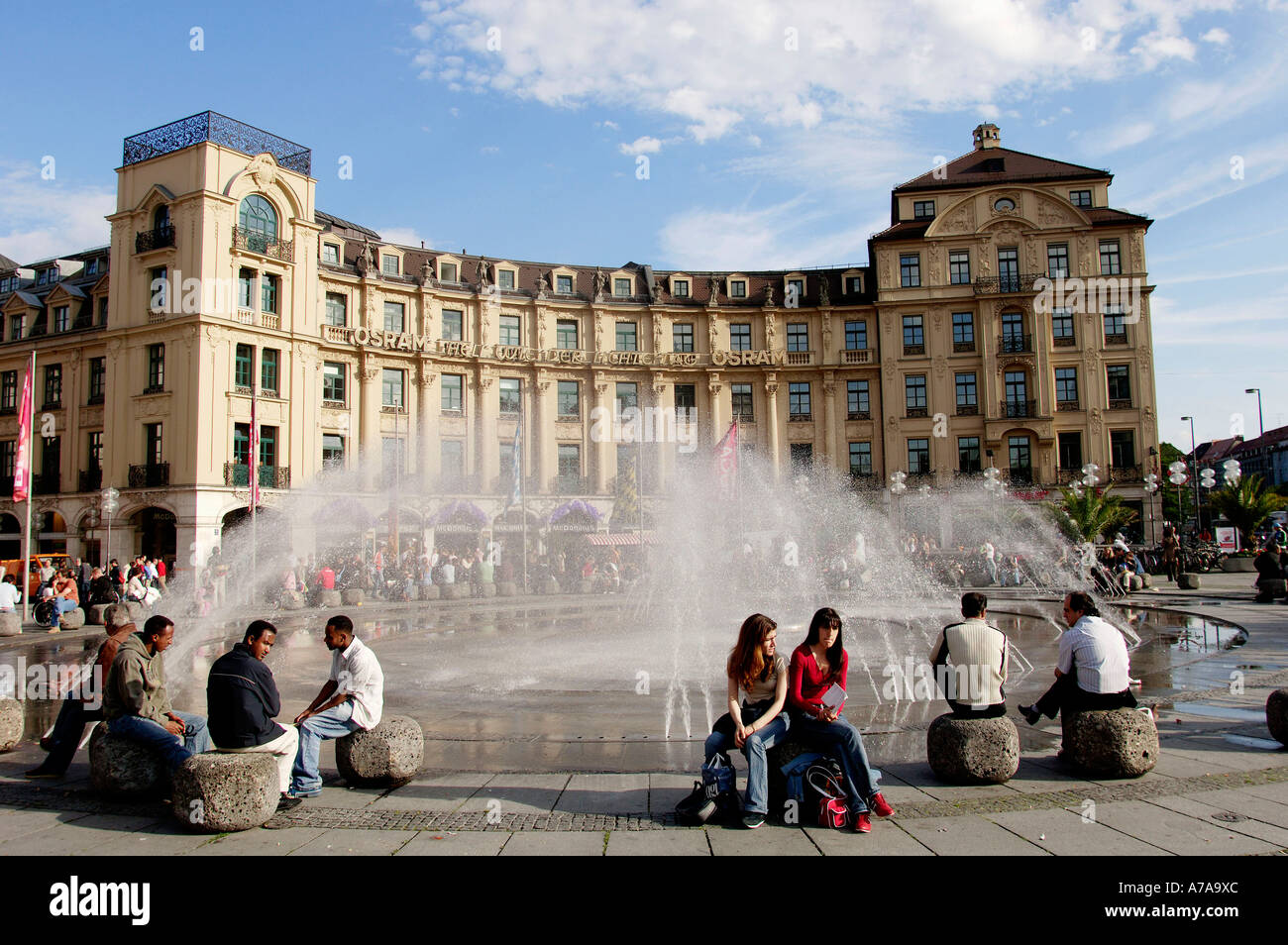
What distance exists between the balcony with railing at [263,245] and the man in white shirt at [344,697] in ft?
116

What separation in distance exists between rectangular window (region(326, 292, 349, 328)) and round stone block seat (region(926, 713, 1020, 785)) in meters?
42.1

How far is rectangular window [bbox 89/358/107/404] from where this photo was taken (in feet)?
133

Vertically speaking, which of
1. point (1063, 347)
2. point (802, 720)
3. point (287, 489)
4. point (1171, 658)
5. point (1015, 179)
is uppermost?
point (1015, 179)

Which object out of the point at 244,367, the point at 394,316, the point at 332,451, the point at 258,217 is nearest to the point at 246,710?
the point at 244,367

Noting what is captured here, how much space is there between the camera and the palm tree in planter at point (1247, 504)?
120 ft

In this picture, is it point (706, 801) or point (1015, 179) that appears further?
point (1015, 179)

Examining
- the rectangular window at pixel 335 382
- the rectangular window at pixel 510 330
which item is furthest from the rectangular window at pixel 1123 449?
the rectangular window at pixel 335 382

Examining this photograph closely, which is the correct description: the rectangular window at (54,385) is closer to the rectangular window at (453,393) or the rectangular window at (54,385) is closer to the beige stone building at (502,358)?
the beige stone building at (502,358)

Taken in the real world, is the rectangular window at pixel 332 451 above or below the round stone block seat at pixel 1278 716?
above

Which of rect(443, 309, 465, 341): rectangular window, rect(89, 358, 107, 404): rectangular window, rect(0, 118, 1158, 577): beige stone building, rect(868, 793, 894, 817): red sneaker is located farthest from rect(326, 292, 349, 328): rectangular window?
rect(868, 793, 894, 817): red sneaker

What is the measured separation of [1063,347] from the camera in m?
48.7
